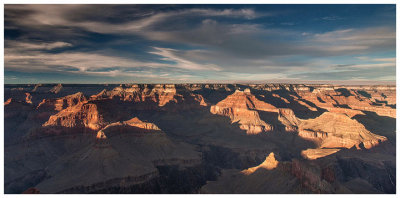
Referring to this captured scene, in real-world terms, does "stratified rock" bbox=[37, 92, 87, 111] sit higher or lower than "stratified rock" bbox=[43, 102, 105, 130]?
higher

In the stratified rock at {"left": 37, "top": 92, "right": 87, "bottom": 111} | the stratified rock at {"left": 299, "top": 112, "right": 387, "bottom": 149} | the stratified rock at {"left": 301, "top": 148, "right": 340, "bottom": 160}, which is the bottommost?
the stratified rock at {"left": 301, "top": 148, "right": 340, "bottom": 160}

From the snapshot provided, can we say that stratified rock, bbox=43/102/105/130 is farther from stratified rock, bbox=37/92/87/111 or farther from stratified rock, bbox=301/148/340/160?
stratified rock, bbox=301/148/340/160

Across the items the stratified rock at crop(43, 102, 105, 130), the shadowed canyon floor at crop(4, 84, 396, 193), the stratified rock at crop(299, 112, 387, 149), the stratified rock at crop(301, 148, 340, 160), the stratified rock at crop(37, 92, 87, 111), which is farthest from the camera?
the stratified rock at crop(37, 92, 87, 111)

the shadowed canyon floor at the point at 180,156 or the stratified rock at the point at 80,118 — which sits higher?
the stratified rock at the point at 80,118

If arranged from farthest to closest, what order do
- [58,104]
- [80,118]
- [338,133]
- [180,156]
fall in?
[58,104]
[338,133]
[80,118]
[180,156]

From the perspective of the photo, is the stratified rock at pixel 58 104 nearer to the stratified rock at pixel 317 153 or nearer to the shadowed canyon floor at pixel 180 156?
the shadowed canyon floor at pixel 180 156

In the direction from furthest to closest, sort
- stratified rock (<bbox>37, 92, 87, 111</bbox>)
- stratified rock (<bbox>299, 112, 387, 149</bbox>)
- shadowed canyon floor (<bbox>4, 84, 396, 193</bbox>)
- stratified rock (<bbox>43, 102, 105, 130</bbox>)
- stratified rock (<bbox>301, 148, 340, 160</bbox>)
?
1. stratified rock (<bbox>37, 92, 87, 111</bbox>)
2. stratified rock (<bbox>299, 112, 387, 149</bbox>)
3. stratified rock (<bbox>43, 102, 105, 130</bbox>)
4. stratified rock (<bbox>301, 148, 340, 160</bbox>)
5. shadowed canyon floor (<bbox>4, 84, 396, 193</bbox>)

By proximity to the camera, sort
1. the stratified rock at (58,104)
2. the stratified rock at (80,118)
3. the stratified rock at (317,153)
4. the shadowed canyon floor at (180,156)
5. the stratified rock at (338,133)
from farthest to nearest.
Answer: the stratified rock at (58,104) → the stratified rock at (338,133) → the stratified rock at (80,118) → the stratified rock at (317,153) → the shadowed canyon floor at (180,156)

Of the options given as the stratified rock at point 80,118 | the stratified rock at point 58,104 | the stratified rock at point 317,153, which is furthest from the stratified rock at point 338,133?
the stratified rock at point 58,104

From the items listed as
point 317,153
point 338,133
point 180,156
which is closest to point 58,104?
point 180,156

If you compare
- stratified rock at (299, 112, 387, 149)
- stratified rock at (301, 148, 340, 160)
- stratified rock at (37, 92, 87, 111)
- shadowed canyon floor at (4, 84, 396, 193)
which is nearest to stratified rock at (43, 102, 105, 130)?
shadowed canyon floor at (4, 84, 396, 193)

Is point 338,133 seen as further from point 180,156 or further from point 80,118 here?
point 80,118

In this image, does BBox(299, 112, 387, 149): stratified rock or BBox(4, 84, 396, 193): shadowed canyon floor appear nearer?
BBox(4, 84, 396, 193): shadowed canyon floor
